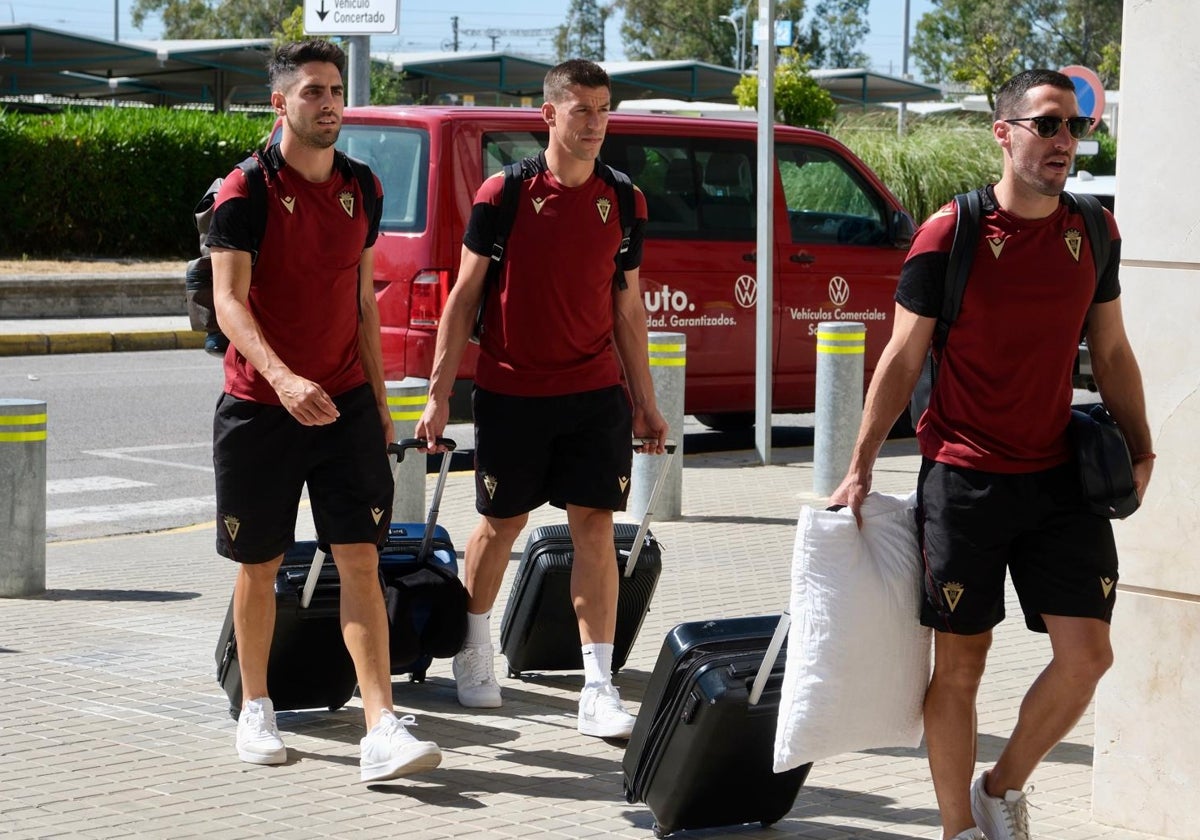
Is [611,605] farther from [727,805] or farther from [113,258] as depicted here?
[113,258]

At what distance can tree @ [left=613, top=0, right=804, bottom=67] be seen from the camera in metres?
101

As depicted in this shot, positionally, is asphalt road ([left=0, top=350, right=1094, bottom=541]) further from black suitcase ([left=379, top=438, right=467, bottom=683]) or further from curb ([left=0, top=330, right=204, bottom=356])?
black suitcase ([left=379, top=438, right=467, bottom=683])

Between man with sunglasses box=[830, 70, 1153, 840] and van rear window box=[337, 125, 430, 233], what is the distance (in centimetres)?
634

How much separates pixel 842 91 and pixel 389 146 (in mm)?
36887

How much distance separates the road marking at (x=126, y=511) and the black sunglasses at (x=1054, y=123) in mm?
6620

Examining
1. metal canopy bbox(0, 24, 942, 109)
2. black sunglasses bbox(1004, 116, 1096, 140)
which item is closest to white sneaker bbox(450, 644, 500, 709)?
black sunglasses bbox(1004, 116, 1096, 140)

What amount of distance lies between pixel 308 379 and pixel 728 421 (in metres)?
8.18

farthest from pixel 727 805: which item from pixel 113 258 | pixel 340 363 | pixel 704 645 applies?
pixel 113 258

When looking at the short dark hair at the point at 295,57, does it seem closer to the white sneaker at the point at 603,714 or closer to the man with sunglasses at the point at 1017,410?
the man with sunglasses at the point at 1017,410

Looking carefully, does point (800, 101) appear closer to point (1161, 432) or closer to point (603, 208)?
point (603, 208)

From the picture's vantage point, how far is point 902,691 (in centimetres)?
416

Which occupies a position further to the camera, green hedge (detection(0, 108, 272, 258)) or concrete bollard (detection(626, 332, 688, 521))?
green hedge (detection(0, 108, 272, 258))

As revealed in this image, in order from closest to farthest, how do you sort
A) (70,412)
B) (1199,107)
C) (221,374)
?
(1199,107), (70,412), (221,374)

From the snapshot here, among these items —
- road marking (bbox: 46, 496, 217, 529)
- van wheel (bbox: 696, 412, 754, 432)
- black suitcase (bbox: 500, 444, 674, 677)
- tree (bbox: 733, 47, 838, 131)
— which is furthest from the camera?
tree (bbox: 733, 47, 838, 131)
